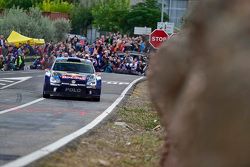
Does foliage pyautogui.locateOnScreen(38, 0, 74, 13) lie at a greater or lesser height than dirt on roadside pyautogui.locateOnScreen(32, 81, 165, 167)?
greater

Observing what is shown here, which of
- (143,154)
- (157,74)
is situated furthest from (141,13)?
(157,74)

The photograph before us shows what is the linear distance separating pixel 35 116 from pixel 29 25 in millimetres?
50566

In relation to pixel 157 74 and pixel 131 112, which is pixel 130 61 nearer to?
pixel 131 112

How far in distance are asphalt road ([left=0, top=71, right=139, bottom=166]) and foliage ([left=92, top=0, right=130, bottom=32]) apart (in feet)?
183

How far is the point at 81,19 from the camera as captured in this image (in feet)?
339

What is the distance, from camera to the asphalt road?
1213cm

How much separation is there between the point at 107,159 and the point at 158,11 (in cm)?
6996

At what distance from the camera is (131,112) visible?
67.8ft

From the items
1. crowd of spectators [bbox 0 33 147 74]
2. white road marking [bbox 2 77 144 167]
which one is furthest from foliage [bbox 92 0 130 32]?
white road marking [bbox 2 77 144 167]

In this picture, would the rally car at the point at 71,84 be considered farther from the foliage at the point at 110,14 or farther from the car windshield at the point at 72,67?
the foliage at the point at 110,14

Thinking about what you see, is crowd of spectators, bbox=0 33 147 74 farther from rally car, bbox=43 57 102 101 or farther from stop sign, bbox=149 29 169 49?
rally car, bbox=43 57 102 101

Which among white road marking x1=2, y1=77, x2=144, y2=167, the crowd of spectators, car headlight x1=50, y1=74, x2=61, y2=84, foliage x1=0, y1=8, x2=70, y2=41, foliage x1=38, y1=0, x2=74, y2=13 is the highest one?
foliage x1=38, y1=0, x2=74, y2=13

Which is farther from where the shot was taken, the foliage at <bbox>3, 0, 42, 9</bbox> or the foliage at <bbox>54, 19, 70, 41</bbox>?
the foliage at <bbox>3, 0, 42, 9</bbox>

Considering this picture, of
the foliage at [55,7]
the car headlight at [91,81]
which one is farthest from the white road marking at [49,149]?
the foliage at [55,7]
